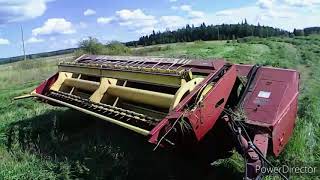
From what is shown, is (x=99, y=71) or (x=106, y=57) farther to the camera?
(x=106, y=57)

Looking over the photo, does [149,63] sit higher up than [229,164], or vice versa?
[149,63]

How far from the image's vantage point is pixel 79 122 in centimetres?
859

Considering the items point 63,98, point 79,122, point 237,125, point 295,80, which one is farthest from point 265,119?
point 79,122

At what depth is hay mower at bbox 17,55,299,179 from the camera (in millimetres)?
4469

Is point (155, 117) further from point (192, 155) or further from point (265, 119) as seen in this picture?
point (265, 119)

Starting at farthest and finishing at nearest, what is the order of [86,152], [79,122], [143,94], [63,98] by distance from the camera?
[79,122] → [63,98] → [86,152] → [143,94]

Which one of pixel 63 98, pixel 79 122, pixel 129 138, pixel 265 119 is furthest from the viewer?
pixel 79 122

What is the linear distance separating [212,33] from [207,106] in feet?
291

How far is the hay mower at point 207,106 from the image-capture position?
447cm

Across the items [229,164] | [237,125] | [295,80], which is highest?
[295,80]

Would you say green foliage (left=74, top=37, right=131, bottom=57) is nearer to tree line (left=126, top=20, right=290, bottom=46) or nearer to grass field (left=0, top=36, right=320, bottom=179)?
grass field (left=0, top=36, right=320, bottom=179)

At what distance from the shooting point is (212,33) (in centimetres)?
9162

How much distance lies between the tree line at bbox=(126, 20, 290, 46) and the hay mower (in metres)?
82.5

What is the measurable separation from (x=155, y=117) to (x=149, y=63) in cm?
139
